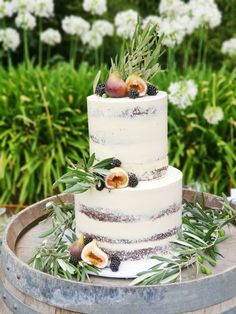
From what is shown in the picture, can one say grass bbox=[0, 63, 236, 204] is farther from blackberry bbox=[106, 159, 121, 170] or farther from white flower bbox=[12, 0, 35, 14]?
blackberry bbox=[106, 159, 121, 170]

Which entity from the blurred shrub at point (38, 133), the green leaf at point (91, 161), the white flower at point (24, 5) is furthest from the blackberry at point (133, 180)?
the white flower at point (24, 5)

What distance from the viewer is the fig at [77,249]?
177cm

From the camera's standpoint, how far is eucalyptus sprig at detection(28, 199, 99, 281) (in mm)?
1742

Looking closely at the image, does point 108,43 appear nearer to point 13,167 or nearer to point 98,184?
point 13,167

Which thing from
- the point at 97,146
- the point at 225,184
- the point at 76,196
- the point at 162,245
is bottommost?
the point at 225,184

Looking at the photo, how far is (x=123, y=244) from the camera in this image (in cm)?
179

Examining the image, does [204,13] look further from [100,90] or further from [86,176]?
[86,176]

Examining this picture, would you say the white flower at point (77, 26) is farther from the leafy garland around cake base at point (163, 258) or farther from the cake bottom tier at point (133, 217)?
the cake bottom tier at point (133, 217)

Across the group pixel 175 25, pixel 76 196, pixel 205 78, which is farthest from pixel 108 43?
pixel 76 196

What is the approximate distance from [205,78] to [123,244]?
3.02 meters

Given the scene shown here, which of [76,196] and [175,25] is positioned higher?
[175,25]

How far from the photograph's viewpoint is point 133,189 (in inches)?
68.6

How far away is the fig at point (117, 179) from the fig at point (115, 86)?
211mm

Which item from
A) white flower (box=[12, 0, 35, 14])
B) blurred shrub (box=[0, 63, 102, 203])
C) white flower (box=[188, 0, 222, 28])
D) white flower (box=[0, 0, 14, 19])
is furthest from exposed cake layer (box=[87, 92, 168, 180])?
white flower (box=[0, 0, 14, 19])
